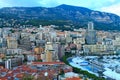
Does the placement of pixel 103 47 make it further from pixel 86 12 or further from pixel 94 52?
pixel 86 12

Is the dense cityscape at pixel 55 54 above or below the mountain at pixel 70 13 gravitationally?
below

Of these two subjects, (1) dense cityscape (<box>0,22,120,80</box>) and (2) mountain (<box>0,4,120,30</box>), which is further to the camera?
(2) mountain (<box>0,4,120,30</box>)

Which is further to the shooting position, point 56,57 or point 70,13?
point 70,13

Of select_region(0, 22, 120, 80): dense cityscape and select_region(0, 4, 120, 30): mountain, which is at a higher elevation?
select_region(0, 4, 120, 30): mountain

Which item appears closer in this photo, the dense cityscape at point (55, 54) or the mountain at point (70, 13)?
the dense cityscape at point (55, 54)

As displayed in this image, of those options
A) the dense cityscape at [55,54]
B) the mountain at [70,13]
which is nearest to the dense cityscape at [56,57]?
the dense cityscape at [55,54]

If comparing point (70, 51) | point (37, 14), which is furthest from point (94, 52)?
point (37, 14)

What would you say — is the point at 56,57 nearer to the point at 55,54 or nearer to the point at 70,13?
the point at 55,54

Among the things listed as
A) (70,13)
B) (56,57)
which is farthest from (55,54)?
(70,13)

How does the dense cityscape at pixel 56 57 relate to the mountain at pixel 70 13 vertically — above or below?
below

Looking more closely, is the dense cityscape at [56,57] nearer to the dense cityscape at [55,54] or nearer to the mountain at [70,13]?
the dense cityscape at [55,54]

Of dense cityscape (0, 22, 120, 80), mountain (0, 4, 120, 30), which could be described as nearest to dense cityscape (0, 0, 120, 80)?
dense cityscape (0, 22, 120, 80)

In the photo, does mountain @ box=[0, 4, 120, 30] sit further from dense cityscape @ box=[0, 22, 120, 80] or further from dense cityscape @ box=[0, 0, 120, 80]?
dense cityscape @ box=[0, 22, 120, 80]
